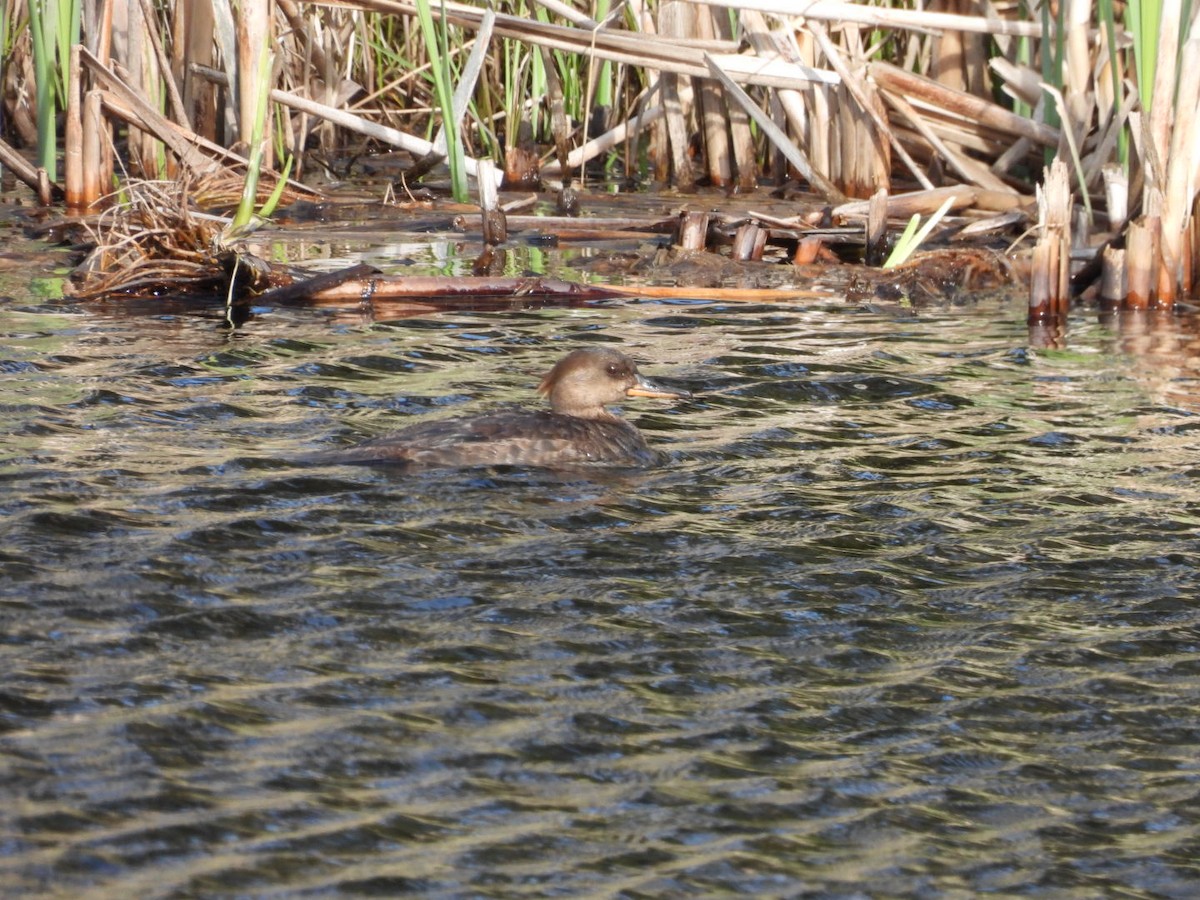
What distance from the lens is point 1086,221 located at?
33.9 ft

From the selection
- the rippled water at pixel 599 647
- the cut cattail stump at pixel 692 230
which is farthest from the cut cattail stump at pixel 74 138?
the cut cattail stump at pixel 692 230

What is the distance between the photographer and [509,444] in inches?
253

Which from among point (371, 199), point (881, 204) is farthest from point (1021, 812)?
point (371, 199)

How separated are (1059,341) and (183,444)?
183 inches

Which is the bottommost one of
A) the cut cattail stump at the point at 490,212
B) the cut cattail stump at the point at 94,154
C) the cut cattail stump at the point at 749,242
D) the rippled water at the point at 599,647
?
the rippled water at the point at 599,647

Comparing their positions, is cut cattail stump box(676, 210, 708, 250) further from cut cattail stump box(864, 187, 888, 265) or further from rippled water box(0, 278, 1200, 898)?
rippled water box(0, 278, 1200, 898)

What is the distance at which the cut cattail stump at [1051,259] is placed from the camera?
30.3ft

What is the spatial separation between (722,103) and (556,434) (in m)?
7.12

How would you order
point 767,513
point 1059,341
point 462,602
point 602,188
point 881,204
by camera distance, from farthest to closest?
1. point 602,188
2. point 881,204
3. point 1059,341
4. point 767,513
5. point 462,602

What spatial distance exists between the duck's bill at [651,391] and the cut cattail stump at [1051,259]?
2.96 metres

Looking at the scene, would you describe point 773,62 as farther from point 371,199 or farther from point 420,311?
point 420,311

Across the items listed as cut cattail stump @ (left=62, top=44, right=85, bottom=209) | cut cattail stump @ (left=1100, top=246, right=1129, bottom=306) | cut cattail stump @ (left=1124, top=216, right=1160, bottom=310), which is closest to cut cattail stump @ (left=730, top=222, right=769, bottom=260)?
cut cattail stump @ (left=1100, top=246, right=1129, bottom=306)

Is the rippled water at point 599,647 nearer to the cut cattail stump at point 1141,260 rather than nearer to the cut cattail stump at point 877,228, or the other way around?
the cut cattail stump at point 1141,260

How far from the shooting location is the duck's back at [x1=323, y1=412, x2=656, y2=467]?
6207mm
